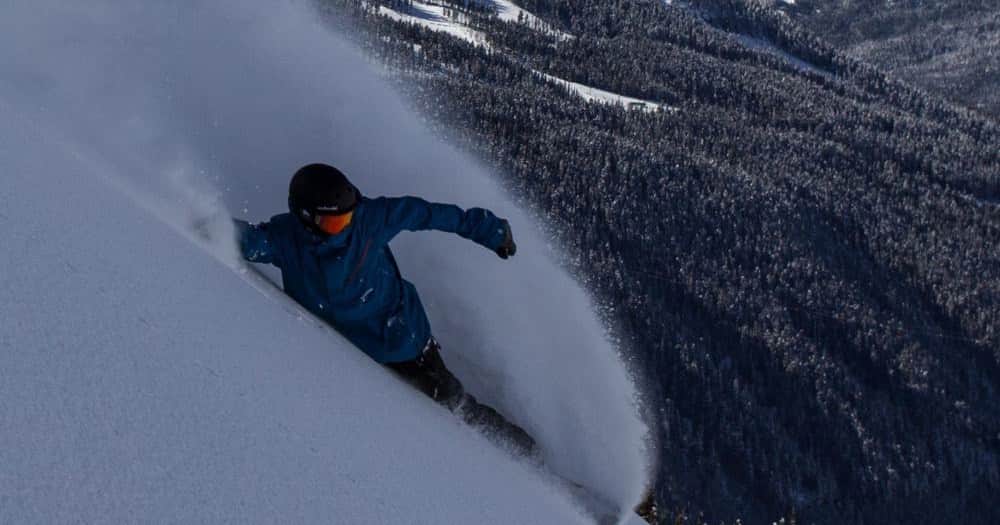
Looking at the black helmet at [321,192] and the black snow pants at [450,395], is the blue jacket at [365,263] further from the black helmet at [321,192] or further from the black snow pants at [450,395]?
the black helmet at [321,192]

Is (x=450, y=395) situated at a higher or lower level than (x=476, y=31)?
lower

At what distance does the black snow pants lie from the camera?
4.64 m

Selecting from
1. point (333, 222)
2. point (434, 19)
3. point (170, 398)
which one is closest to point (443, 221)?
point (333, 222)

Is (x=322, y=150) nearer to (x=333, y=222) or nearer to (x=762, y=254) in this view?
(x=333, y=222)

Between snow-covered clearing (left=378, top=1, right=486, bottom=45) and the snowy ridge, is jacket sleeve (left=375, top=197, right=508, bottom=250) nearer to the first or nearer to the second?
the snowy ridge

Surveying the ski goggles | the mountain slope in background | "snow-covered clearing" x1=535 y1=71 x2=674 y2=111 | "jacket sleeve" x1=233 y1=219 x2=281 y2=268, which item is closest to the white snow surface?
"snow-covered clearing" x1=535 y1=71 x2=674 y2=111

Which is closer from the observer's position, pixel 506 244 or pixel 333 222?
pixel 333 222

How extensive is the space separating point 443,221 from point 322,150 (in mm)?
1714

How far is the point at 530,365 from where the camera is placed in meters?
5.52

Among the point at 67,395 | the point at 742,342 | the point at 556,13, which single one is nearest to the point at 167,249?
the point at 67,395

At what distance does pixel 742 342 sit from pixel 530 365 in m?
89.2

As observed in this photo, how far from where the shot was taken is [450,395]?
4.73m

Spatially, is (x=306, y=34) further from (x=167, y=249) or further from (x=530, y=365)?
(x=167, y=249)

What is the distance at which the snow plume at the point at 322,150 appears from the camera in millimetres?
4887
